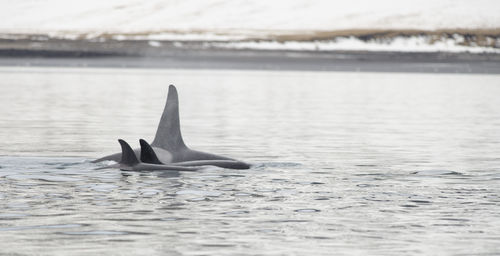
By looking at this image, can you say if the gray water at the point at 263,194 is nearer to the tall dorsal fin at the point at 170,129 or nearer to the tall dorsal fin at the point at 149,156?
the tall dorsal fin at the point at 149,156

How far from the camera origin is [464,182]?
2320 cm

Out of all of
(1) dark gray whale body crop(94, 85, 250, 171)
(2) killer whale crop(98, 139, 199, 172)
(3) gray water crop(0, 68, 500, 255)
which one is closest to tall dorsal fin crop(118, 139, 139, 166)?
(2) killer whale crop(98, 139, 199, 172)

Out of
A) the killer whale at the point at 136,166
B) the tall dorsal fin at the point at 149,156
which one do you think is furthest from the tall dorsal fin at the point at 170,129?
the killer whale at the point at 136,166

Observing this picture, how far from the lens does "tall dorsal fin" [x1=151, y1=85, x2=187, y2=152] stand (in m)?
25.3

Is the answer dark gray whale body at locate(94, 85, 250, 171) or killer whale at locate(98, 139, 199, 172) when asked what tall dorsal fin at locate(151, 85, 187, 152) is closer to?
dark gray whale body at locate(94, 85, 250, 171)

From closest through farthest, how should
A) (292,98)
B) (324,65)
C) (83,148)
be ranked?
(83,148), (292,98), (324,65)

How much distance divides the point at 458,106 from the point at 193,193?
4311 cm

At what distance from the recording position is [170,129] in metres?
25.3

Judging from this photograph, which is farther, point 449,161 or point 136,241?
point 449,161

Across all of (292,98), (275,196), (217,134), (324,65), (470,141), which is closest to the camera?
(275,196)

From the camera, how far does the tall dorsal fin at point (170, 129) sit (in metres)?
25.3

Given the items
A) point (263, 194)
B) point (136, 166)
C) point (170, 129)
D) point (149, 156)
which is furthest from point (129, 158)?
point (263, 194)

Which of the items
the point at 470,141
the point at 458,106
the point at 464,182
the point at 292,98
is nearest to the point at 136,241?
the point at 464,182

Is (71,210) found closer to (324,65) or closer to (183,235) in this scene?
(183,235)
